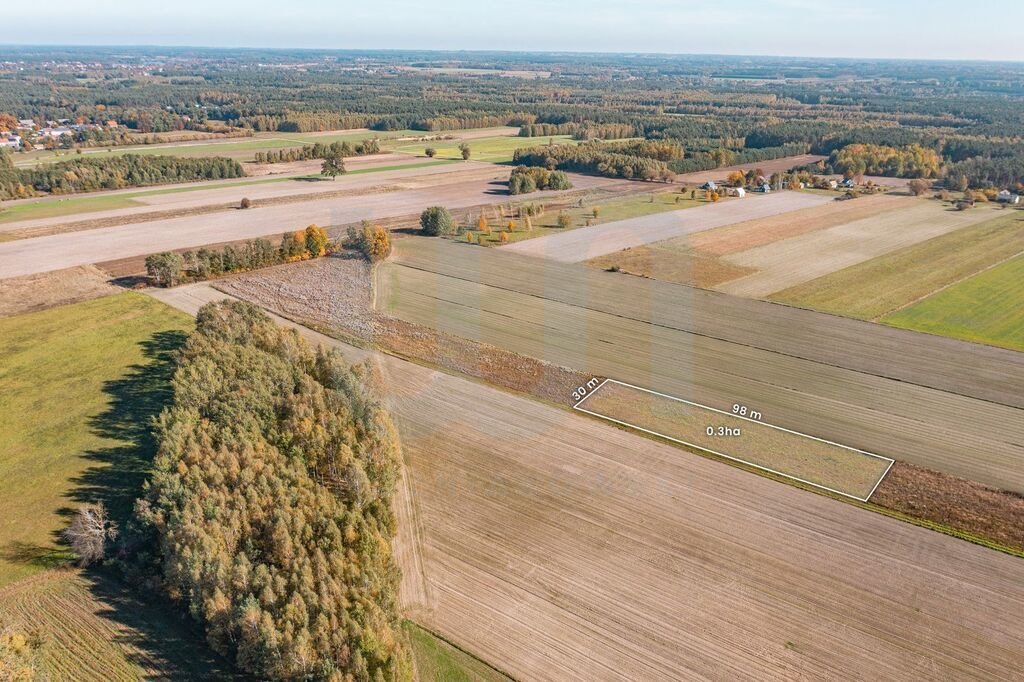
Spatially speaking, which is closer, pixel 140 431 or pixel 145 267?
pixel 140 431

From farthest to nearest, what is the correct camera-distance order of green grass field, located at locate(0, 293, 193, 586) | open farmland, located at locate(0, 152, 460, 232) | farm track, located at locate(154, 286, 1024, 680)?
open farmland, located at locate(0, 152, 460, 232) < green grass field, located at locate(0, 293, 193, 586) < farm track, located at locate(154, 286, 1024, 680)

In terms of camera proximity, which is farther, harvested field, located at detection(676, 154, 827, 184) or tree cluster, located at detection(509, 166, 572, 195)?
harvested field, located at detection(676, 154, 827, 184)

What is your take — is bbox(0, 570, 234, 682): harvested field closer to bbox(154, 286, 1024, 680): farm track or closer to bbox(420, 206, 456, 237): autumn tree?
bbox(154, 286, 1024, 680): farm track

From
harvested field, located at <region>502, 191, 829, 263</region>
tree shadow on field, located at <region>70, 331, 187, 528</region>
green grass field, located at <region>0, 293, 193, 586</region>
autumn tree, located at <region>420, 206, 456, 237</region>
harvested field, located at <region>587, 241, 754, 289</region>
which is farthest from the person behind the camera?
autumn tree, located at <region>420, 206, 456, 237</region>

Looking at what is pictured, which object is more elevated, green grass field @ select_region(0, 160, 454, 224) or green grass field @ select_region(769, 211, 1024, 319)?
green grass field @ select_region(0, 160, 454, 224)

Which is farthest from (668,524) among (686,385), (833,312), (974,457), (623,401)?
(833,312)

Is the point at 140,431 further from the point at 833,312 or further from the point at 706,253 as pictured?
the point at 706,253

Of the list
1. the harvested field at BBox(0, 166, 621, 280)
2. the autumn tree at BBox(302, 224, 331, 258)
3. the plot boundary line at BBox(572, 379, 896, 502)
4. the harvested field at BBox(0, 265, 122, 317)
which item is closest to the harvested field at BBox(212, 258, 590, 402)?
the autumn tree at BBox(302, 224, 331, 258)
